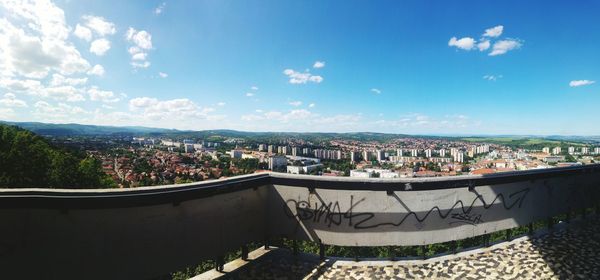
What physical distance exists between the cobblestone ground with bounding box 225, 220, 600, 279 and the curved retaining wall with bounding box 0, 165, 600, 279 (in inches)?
13.1

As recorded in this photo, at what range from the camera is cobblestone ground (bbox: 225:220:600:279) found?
396 centimetres

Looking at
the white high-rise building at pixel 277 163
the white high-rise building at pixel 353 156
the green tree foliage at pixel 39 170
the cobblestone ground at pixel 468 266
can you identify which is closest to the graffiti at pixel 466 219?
the cobblestone ground at pixel 468 266

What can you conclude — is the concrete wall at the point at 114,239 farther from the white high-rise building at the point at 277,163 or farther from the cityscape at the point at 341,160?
the white high-rise building at the point at 277,163

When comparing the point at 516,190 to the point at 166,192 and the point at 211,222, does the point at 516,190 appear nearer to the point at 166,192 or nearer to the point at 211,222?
the point at 211,222

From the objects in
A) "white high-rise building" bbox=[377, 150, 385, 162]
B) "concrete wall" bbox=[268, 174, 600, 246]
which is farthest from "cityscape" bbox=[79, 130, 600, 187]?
"concrete wall" bbox=[268, 174, 600, 246]

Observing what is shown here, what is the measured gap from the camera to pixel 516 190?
5.12 metres

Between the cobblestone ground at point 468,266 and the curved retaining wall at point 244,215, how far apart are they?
33cm

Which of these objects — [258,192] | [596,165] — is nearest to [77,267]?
[258,192]

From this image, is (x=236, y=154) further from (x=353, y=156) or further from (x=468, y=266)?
(x=468, y=266)

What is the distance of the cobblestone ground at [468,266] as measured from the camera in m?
3.96

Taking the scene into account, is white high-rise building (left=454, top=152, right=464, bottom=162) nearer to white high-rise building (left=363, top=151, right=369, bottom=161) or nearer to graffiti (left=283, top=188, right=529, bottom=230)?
white high-rise building (left=363, top=151, right=369, bottom=161)

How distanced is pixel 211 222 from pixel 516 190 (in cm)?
514

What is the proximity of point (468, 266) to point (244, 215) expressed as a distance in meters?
3.35

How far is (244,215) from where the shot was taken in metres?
4.26
